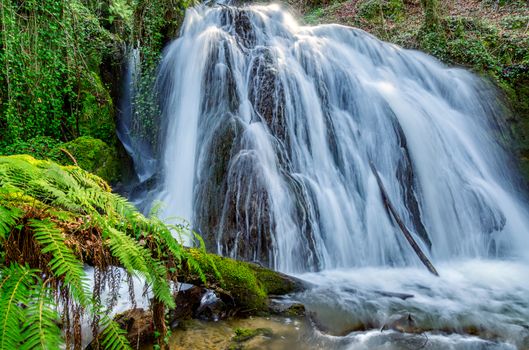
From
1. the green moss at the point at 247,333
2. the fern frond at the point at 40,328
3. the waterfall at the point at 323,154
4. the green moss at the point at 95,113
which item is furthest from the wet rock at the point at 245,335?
the green moss at the point at 95,113

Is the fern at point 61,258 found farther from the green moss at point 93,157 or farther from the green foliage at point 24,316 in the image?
the green moss at point 93,157

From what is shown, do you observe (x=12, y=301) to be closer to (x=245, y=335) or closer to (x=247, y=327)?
(x=245, y=335)

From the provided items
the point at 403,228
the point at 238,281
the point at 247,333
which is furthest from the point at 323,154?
the point at 247,333

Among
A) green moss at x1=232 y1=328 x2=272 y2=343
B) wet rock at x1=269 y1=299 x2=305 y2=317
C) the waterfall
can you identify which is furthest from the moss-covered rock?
the waterfall

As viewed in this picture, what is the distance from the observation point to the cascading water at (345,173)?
538 centimetres

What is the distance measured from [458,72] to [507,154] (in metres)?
3.08

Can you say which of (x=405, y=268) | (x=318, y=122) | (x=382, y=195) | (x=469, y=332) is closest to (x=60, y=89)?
(x=318, y=122)

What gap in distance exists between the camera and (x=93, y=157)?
7.61 metres

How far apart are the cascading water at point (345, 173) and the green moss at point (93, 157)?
1167mm

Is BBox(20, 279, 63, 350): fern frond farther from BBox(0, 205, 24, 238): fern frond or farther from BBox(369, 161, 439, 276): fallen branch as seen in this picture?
BBox(369, 161, 439, 276): fallen branch

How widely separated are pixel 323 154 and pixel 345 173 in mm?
645

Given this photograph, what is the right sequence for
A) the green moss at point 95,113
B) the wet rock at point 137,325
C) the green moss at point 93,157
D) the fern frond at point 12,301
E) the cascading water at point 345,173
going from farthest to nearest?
the green moss at point 95,113 → the green moss at point 93,157 → the cascading water at point 345,173 → the wet rock at point 137,325 → the fern frond at point 12,301

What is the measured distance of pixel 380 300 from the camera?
15.6ft

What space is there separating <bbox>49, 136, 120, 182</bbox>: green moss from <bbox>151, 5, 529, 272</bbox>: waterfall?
115 cm
